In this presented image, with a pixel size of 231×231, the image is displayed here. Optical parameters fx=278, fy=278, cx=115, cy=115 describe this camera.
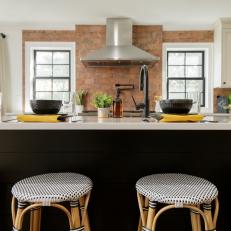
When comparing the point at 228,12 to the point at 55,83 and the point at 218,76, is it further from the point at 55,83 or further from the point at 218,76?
the point at 55,83

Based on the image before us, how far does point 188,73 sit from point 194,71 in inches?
4.7

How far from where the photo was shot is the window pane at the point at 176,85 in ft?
17.3

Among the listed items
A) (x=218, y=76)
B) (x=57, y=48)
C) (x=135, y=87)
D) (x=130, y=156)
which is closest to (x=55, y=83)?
(x=57, y=48)

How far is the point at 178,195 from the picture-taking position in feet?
4.01

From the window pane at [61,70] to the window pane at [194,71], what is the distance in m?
2.29

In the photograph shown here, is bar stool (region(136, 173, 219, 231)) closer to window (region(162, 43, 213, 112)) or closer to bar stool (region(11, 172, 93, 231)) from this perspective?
bar stool (region(11, 172, 93, 231))

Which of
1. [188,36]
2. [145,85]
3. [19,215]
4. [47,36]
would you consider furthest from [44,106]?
[188,36]

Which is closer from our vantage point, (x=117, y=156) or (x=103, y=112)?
(x=117, y=156)

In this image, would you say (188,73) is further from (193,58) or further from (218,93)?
(218,93)

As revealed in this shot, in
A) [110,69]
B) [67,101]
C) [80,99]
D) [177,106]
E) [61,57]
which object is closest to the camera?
[177,106]

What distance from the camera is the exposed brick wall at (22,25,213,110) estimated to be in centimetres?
500

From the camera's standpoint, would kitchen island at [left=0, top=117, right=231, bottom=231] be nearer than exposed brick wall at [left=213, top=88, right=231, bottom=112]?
Yes

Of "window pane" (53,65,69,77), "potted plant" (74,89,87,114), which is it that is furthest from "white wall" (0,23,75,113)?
"potted plant" (74,89,87,114)

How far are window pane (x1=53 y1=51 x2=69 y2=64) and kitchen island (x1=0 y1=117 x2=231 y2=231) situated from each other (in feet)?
12.3
